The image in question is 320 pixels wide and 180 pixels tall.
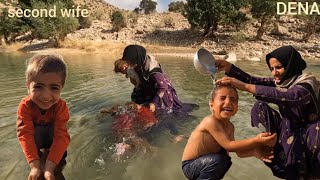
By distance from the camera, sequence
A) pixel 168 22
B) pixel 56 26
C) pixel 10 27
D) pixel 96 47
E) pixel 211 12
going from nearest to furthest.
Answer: pixel 96 47 < pixel 211 12 < pixel 56 26 < pixel 10 27 < pixel 168 22

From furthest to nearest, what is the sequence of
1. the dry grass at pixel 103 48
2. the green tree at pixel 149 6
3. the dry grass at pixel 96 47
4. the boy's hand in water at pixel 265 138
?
1. the green tree at pixel 149 6
2. the dry grass at pixel 96 47
3. the dry grass at pixel 103 48
4. the boy's hand in water at pixel 265 138

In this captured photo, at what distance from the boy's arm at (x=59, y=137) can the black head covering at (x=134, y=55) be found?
2035mm

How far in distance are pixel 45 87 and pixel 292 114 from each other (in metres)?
1.94

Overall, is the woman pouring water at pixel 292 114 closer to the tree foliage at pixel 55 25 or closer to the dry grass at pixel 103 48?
the dry grass at pixel 103 48

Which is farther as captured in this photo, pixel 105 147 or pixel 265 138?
pixel 105 147

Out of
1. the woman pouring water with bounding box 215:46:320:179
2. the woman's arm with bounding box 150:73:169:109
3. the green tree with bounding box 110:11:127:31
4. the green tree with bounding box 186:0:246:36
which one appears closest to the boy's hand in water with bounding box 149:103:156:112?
the woman's arm with bounding box 150:73:169:109

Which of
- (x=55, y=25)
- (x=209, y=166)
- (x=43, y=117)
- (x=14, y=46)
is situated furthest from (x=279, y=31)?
(x=43, y=117)

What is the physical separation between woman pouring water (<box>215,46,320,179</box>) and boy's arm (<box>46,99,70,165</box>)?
1.22m

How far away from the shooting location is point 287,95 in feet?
8.14

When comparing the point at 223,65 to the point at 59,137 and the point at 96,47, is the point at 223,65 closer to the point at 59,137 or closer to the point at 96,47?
the point at 59,137

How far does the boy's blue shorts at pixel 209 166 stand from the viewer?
7.84ft

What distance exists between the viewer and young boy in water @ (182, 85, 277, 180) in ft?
7.82

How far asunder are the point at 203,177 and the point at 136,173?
0.88 m

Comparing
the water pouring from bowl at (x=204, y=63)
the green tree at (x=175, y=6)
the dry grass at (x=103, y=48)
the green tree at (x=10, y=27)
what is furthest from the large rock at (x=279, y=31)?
the water pouring from bowl at (x=204, y=63)
